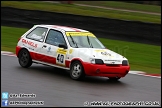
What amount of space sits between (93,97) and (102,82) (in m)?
2.24

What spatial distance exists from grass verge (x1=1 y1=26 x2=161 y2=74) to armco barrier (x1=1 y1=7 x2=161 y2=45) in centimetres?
65

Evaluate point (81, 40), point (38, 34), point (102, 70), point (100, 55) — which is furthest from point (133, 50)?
point (102, 70)

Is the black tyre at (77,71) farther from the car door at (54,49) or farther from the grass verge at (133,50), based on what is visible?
the grass verge at (133,50)

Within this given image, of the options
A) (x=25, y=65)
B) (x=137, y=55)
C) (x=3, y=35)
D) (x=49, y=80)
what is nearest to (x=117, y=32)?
(x=137, y=55)

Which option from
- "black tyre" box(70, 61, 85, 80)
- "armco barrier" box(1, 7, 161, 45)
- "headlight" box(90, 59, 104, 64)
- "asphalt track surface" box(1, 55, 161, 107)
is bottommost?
"asphalt track surface" box(1, 55, 161, 107)

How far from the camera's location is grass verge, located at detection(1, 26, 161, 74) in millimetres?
15695

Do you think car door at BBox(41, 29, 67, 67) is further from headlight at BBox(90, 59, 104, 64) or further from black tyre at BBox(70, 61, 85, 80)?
headlight at BBox(90, 59, 104, 64)

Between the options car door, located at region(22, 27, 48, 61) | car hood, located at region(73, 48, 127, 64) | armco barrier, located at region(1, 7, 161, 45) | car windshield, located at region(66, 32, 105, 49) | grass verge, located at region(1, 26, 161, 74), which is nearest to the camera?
car hood, located at region(73, 48, 127, 64)

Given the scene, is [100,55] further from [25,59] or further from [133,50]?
[133,50]

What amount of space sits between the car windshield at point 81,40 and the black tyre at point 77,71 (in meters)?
0.65

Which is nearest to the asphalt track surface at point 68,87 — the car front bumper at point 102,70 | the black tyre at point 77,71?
the black tyre at point 77,71

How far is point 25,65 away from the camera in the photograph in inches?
498

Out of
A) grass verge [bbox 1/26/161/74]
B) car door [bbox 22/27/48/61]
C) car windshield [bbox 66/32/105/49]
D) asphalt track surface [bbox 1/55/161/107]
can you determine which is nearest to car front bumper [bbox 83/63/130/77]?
asphalt track surface [bbox 1/55/161/107]

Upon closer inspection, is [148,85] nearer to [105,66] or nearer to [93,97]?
[105,66]
